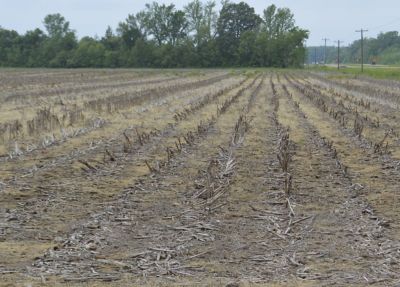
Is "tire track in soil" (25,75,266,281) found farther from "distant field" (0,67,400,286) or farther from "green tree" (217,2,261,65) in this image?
"green tree" (217,2,261,65)

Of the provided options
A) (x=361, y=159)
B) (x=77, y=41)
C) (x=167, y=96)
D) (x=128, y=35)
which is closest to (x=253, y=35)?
(x=128, y=35)

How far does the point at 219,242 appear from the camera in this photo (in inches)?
203

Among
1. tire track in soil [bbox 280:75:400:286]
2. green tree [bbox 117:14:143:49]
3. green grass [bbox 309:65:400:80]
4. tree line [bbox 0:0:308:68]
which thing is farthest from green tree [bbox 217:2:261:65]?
tire track in soil [bbox 280:75:400:286]

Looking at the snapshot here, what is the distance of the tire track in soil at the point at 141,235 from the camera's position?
179 inches

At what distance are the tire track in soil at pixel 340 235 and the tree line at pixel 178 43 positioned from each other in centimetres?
8067

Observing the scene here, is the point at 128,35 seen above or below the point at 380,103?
above

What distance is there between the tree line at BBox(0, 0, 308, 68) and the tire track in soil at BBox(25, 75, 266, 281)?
8101cm

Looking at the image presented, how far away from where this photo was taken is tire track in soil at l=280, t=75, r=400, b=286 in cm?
441

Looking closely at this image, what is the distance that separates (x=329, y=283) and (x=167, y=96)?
1901 centimetres

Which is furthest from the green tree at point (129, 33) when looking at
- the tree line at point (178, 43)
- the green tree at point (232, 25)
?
the green tree at point (232, 25)

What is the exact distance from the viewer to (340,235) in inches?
210

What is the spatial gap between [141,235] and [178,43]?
90.1 metres

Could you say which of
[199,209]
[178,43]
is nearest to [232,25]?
Answer: [178,43]

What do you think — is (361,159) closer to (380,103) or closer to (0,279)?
(0,279)
